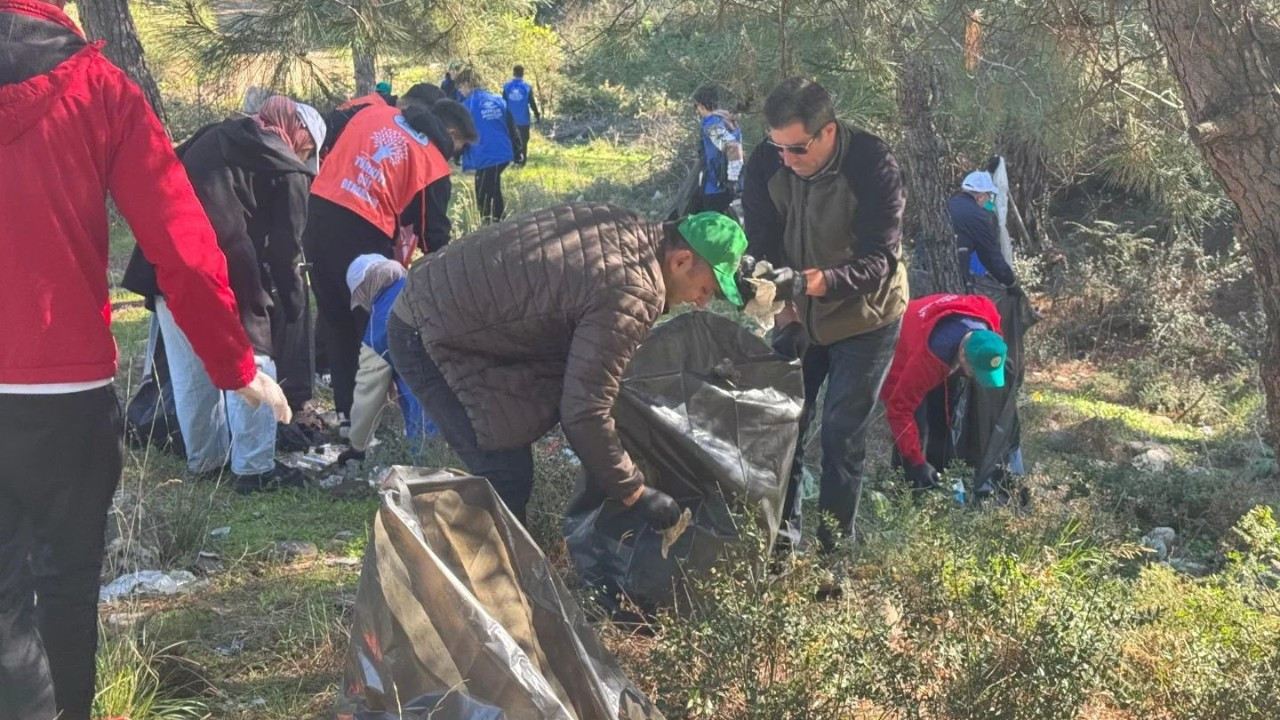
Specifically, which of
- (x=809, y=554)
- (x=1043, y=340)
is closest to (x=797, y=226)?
(x=809, y=554)

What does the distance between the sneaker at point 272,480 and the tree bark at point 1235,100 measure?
340 centimetres

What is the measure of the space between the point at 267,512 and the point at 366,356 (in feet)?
2.23

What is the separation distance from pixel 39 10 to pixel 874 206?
2.37 meters

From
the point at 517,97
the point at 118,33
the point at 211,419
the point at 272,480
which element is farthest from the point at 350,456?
the point at 517,97

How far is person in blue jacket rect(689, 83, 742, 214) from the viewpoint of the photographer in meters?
9.05

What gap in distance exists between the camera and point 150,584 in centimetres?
367

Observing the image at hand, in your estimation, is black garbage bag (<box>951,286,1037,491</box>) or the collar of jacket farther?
black garbage bag (<box>951,286,1037,491</box>)

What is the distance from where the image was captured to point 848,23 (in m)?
4.34

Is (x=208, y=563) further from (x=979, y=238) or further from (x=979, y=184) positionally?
(x=979, y=184)

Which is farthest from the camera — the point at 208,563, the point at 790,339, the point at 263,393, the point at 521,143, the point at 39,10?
the point at 521,143

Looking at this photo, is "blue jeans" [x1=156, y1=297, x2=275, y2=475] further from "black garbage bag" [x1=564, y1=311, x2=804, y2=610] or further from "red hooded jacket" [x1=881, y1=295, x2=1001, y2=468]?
"red hooded jacket" [x1=881, y1=295, x2=1001, y2=468]

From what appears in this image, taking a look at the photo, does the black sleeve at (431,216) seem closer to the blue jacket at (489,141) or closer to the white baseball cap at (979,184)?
the white baseball cap at (979,184)

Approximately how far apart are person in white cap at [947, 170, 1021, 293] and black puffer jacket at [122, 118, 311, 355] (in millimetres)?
3439

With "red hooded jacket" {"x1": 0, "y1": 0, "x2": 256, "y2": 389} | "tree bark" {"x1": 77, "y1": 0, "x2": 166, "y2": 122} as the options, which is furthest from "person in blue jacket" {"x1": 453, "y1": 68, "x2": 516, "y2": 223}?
"red hooded jacket" {"x1": 0, "y1": 0, "x2": 256, "y2": 389}
